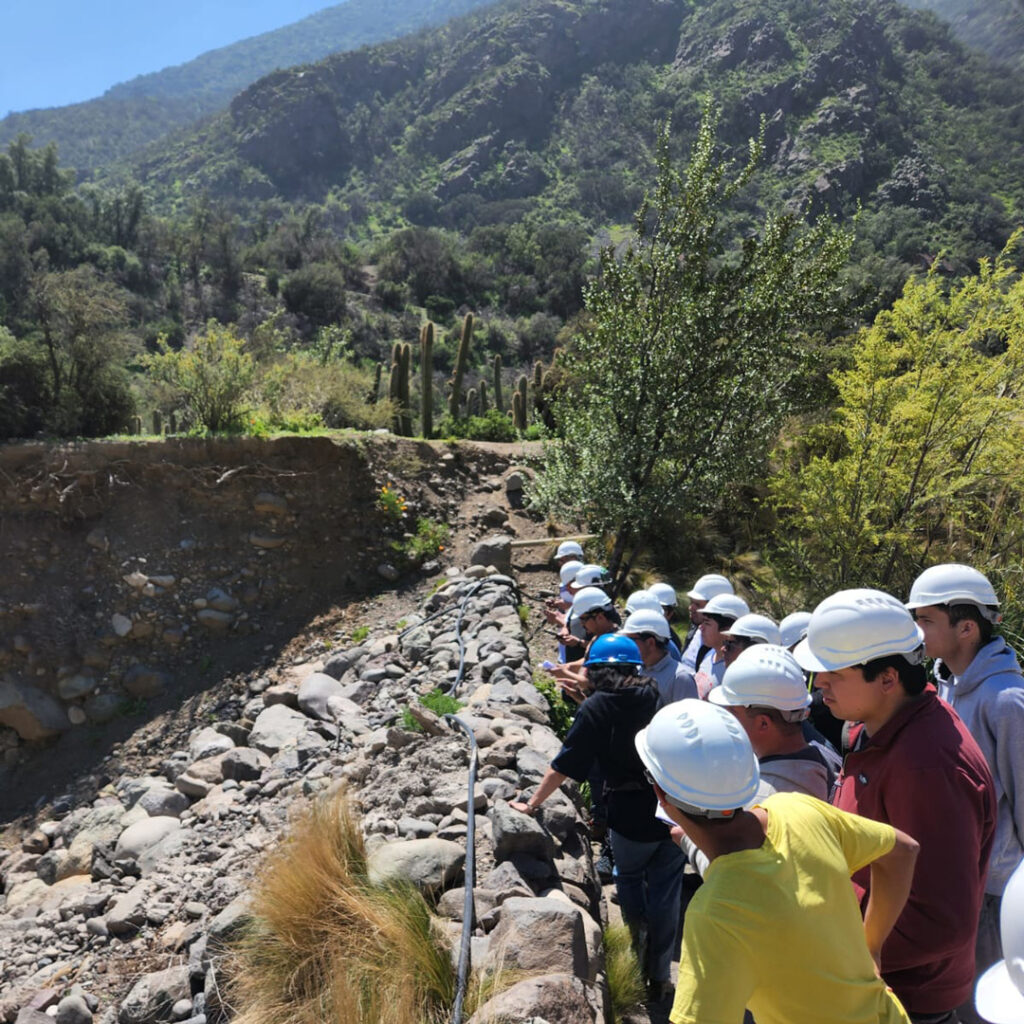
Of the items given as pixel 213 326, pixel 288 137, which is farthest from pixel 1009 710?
pixel 288 137

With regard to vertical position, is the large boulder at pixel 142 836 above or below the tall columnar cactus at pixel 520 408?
above

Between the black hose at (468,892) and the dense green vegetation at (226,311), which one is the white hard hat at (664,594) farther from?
the dense green vegetation at (226,311)

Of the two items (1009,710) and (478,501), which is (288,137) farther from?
(1009,710)

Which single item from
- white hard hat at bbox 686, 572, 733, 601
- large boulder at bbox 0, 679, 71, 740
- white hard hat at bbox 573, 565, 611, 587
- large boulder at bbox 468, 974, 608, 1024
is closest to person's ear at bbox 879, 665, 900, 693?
large boulder at bbox 468, 974, 608, 1024

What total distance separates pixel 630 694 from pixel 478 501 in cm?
943

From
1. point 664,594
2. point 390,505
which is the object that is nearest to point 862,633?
point 664,594

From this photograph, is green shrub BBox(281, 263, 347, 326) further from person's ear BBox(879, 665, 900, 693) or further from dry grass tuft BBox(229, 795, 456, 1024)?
person's ear BBox(879, 665, 900, 693)

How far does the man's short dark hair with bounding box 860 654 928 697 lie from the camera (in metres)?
2.18

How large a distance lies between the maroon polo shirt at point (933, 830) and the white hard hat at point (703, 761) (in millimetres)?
635

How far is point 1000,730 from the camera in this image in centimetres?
253

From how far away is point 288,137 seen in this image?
96938mm

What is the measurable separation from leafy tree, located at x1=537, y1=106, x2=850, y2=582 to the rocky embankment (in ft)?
7.65

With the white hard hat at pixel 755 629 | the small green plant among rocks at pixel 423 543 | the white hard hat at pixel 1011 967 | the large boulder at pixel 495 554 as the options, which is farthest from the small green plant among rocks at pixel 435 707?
the small green plant among rocks at pixel 423 543

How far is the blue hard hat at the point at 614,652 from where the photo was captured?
331cm
